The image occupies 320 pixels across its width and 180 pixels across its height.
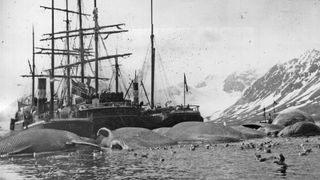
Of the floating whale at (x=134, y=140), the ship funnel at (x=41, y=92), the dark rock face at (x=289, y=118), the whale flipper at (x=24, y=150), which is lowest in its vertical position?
the whale flipper at (x=24, y=150)

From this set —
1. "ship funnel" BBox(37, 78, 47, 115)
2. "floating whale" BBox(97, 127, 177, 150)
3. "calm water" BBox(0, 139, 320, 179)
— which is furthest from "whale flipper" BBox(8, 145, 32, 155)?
"ship funnel" BBox(37, 78, 47, 115)

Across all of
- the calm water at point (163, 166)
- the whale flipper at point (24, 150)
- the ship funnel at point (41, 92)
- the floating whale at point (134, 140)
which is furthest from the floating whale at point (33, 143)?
the ship funnel at point (41, 92)

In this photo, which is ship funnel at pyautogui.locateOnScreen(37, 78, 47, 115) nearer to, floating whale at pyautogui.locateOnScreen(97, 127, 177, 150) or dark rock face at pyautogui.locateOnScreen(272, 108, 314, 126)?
floating whale at pyautogui.locateOnScreen(97, 127, 177, 150)

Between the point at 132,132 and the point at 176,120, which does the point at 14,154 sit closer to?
the point at 132,132

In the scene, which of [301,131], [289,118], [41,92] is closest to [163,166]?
[301,131]

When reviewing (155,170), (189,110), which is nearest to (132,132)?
(155,170)

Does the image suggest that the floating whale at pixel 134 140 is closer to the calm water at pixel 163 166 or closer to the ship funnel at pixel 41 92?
the calm water at pixel 163 166
